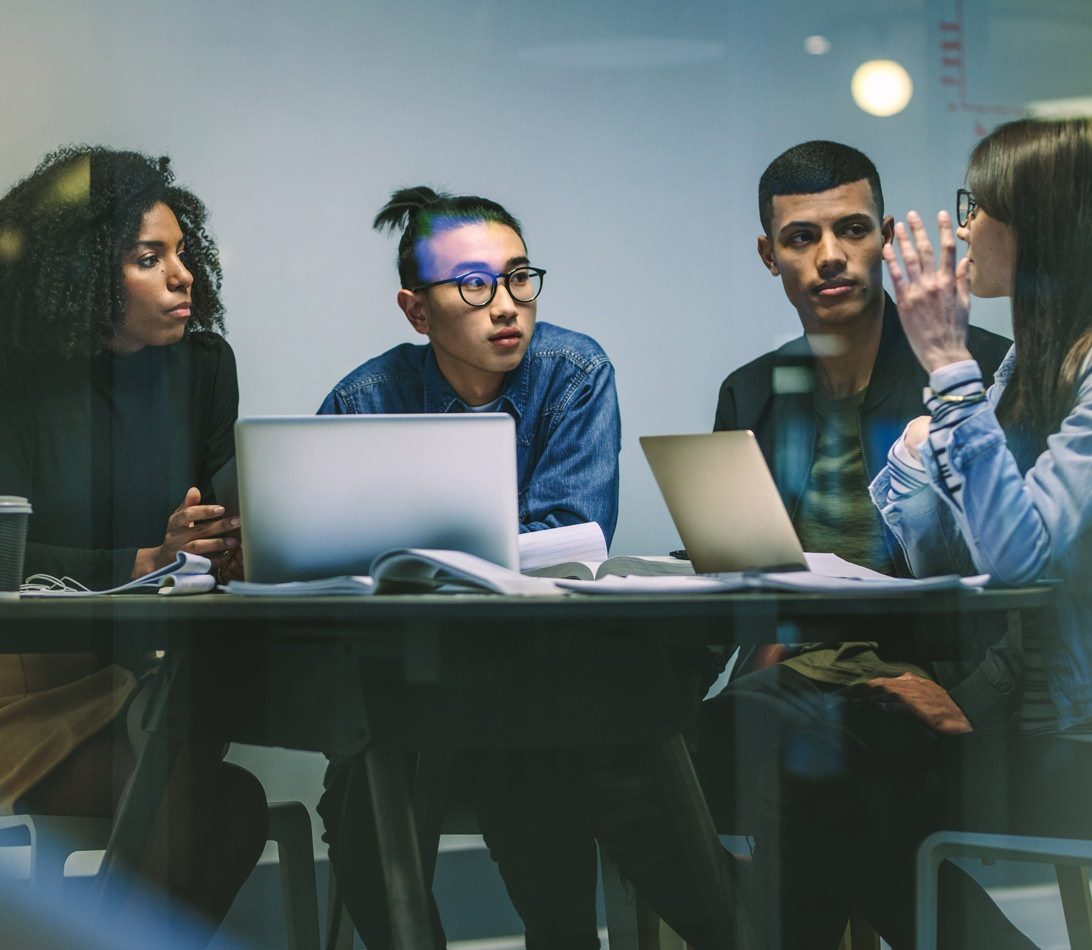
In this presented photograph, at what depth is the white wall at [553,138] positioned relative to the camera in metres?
2.15

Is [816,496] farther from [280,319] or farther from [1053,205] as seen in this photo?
[280,319]

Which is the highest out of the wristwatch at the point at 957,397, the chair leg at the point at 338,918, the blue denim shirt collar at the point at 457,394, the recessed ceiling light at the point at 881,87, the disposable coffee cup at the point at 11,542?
the recessed ceiling light at the point at 881,87

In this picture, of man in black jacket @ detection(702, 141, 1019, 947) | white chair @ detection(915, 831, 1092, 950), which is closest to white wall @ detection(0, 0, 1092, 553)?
man in black jacket @ detection(702, 141, 1019, 947)

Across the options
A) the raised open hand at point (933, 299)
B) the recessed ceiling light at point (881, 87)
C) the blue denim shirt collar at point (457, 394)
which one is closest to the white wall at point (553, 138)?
the recessed ceiling light at point (881, 87)

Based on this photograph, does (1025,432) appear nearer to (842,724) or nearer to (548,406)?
(842,724)

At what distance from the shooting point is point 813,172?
220 cm

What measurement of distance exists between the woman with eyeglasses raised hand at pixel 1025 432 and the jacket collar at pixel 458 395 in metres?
0.77

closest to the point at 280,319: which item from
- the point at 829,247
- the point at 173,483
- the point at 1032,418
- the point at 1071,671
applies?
the point at 173,483

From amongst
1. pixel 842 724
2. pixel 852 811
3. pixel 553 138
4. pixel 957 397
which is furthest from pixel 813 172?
pixel 852 811

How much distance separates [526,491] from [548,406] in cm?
18

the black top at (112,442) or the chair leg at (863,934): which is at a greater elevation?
the black top at (112,442)

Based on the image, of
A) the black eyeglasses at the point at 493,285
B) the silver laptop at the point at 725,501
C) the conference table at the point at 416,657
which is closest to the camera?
the conference table at the point at 416,657

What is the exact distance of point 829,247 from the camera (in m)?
2.04

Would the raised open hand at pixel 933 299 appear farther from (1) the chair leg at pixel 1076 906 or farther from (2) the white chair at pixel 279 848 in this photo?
(2) the white chair at pixel 279 848
